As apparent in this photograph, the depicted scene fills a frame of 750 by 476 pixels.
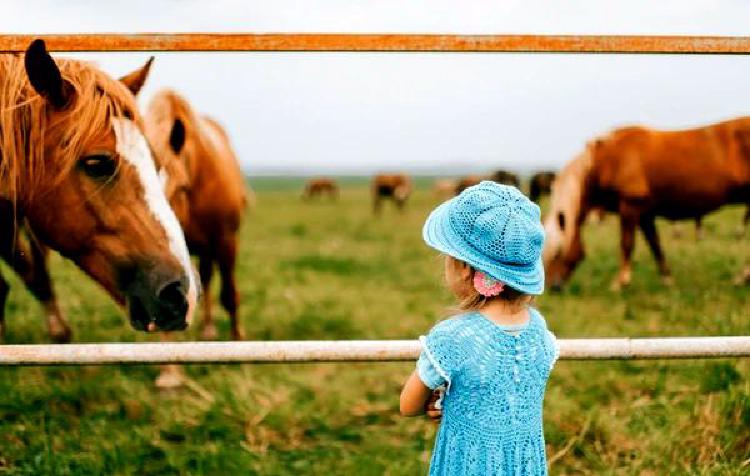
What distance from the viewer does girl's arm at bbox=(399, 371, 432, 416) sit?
5.10 ft

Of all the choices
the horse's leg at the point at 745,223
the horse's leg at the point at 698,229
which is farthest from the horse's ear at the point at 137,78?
the horse's leg at the point at 745,223

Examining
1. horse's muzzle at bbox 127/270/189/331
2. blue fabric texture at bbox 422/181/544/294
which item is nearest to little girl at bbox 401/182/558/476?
blue fabric texture at bbox 422/181/544/294

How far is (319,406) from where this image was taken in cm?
380

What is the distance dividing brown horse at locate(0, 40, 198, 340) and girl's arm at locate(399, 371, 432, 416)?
1.03m

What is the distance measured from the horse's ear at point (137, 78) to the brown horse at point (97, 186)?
384 mm

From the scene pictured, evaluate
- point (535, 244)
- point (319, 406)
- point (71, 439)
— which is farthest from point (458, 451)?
→ point (319, 406)

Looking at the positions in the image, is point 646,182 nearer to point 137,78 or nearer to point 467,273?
point 137,78

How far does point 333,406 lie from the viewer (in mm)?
3771

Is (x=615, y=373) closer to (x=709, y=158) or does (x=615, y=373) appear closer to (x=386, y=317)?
(x=386, y=317)

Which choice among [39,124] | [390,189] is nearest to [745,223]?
[39,124]

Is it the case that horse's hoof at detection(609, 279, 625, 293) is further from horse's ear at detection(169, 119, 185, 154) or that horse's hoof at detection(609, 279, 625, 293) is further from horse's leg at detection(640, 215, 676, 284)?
horse's ear at detection(169, 119, 185, 154)

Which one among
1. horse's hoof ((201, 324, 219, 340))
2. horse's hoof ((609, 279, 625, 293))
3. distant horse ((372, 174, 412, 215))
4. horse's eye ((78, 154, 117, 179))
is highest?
horse's eye ((78, 154, 117, 179))

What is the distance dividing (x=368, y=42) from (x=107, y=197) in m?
1.05

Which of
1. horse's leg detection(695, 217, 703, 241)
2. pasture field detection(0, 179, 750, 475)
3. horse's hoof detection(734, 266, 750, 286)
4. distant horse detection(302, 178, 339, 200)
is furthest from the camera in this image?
distant horse detection(302, 178, 339, 200)
